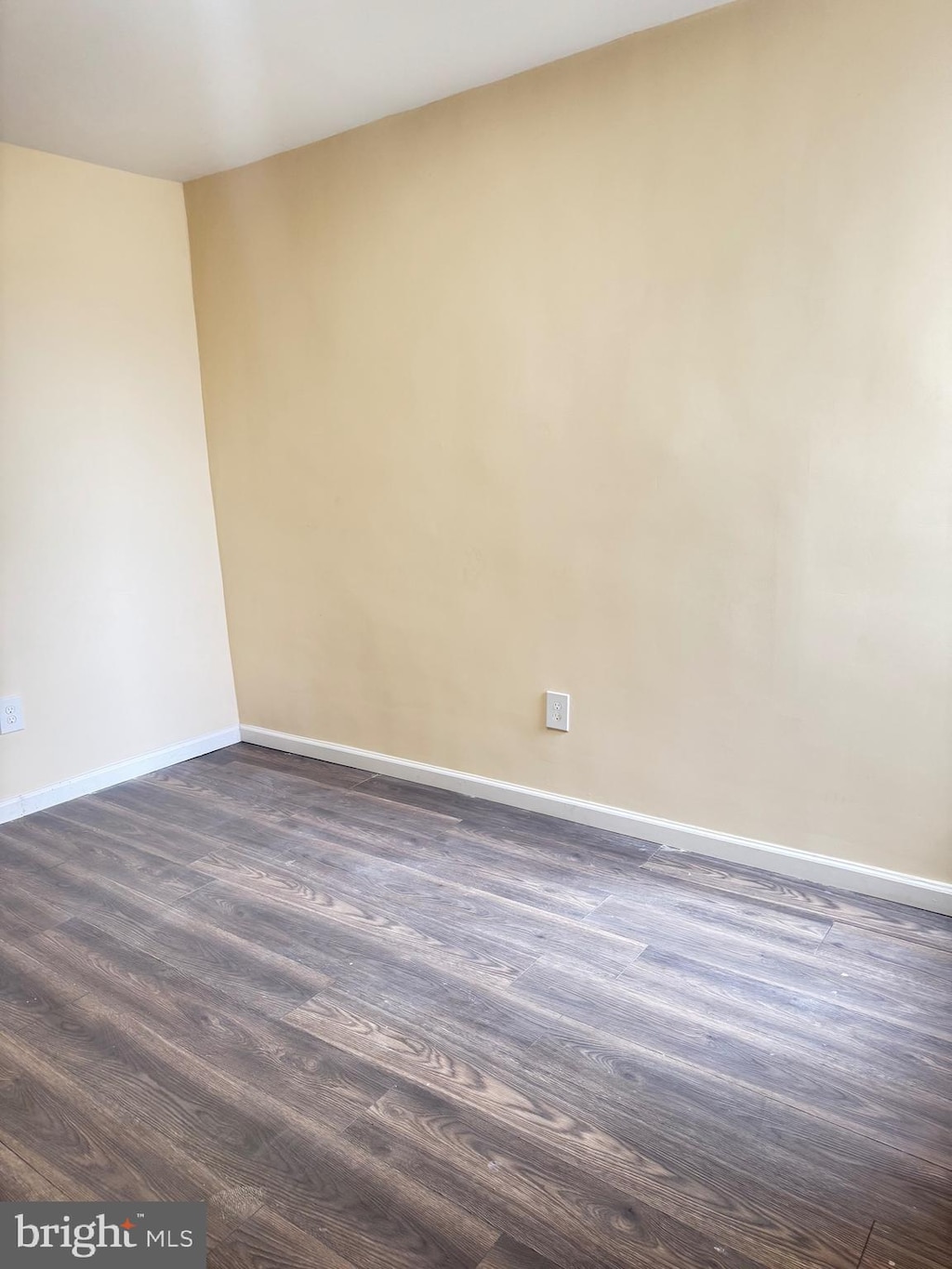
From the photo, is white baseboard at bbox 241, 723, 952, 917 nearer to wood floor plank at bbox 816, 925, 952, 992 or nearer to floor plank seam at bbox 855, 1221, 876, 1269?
wood floor plank at bbox 816, 925, 952, 992

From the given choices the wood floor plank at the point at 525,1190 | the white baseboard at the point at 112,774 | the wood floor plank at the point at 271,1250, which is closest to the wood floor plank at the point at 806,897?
the wood floor plank at the point at 525,1190

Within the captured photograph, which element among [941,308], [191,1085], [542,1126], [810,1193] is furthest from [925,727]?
[191,1085]

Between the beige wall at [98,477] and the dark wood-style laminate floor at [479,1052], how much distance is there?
0.67 metres

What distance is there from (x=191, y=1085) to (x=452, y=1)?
96.5 inches

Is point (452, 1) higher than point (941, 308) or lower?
higher

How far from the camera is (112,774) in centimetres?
320

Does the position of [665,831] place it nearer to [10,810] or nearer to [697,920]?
[697,920]

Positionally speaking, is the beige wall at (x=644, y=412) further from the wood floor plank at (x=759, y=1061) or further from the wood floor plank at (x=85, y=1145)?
the wood floor plank at (x=85, y=1145)

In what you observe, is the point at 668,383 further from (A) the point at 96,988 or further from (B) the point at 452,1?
(A) the point at 96,988

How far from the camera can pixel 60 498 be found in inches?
117

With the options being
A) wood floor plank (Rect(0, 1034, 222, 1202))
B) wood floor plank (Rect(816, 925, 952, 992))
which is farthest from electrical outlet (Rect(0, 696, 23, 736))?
wood floor plank (Rect(816, 925, 952, 992))

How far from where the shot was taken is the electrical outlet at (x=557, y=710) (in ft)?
8.93

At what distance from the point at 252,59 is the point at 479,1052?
252 centimetres

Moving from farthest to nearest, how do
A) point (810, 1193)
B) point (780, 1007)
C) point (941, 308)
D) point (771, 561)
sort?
point (771, 561), point (941, 308), point (780, 1007), point (810, 1193)
